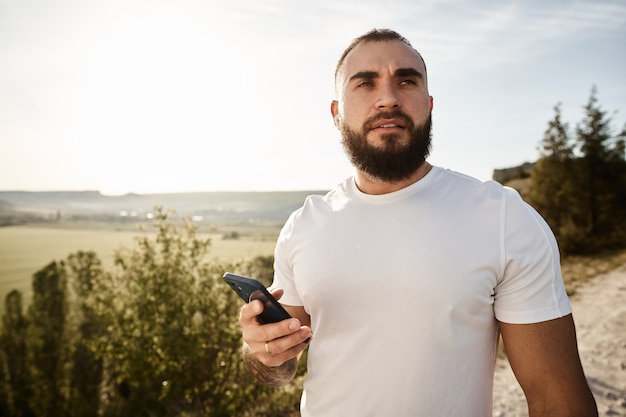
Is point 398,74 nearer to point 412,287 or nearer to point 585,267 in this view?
point 412,287

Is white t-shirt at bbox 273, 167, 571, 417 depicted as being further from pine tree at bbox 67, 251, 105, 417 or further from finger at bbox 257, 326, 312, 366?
pine tree at bbox 67, 251, 105, 417

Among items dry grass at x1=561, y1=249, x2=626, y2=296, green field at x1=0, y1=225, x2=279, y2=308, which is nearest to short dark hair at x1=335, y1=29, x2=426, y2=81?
dry grass at x1=561, y1=249, x2=626, y2=296

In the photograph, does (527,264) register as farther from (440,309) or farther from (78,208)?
(78,208)

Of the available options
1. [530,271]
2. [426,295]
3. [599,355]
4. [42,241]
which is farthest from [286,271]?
[42,241]

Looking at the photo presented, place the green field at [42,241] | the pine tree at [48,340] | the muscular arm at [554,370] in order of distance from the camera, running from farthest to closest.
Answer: the green field at [42,241]
the pine tree at [48,340]
the muscular arm at [554,370]

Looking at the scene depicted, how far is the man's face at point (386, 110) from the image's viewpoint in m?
2.02

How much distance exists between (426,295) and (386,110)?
0.91 meters

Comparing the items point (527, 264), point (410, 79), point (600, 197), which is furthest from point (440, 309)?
point (600, 197)

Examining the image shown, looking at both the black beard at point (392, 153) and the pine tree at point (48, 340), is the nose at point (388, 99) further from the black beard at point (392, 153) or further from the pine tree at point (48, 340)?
the pine tree at point (48, 340)

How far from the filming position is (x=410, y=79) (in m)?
2.13

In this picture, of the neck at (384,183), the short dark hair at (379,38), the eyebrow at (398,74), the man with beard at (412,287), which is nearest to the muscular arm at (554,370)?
the man with beard at (412,287)

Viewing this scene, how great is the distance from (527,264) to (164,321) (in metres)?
16.3

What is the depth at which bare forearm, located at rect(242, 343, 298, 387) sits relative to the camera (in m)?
2.21

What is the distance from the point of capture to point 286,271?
89.3 inches
